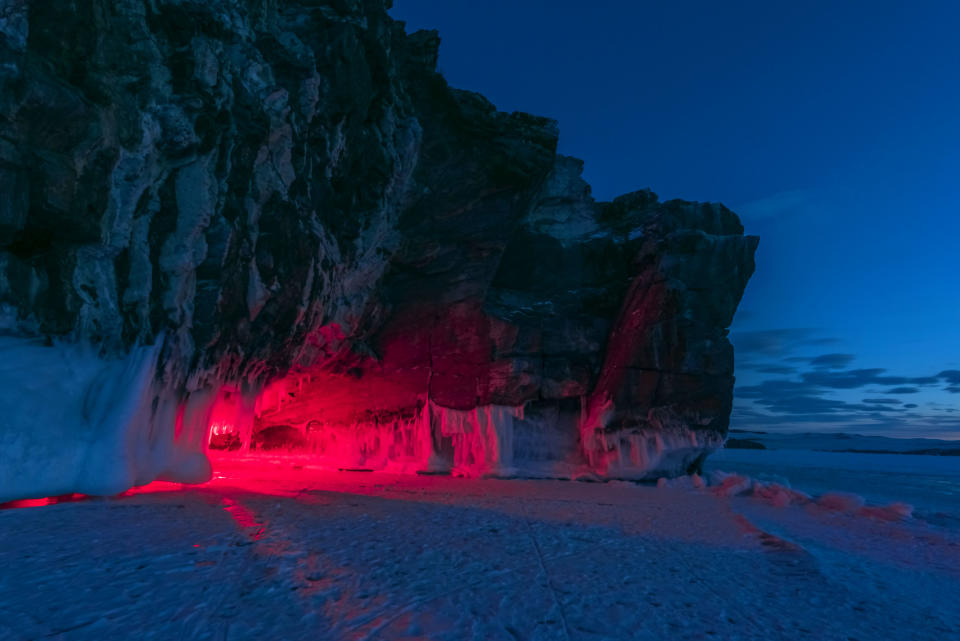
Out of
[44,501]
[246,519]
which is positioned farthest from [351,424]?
[246,519]

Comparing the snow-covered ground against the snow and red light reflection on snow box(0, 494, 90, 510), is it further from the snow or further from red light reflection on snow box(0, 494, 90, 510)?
the snow

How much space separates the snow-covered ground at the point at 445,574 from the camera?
3939mm

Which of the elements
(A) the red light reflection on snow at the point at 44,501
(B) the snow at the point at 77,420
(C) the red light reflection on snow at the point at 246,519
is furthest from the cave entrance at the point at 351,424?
(C) the red light reflection on snow at the point at 246,519

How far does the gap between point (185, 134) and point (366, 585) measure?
10.8m

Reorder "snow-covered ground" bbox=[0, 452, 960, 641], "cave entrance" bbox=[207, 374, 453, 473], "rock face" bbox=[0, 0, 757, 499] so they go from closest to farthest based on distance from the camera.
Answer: "snow-covered ground" bbox=[0, 452, 960, 641]
"rock face" bbox=[0, 0, 757, 499]
"cave entrance" bbox=[207, 374, 453, 473]

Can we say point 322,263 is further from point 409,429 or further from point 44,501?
point 409,429

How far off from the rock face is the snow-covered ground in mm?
3925

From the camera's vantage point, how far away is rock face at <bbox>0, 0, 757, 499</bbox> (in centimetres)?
930

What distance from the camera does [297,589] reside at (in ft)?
15.1

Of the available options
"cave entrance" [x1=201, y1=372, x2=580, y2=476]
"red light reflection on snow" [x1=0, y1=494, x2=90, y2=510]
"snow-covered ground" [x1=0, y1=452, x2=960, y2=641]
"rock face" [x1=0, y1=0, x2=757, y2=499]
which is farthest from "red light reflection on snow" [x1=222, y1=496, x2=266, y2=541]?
"cave entrance" [x1=201, y1=372, x2=580, y2=476]

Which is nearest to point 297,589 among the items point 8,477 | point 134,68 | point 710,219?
point 8,477

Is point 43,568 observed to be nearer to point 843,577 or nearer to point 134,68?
point 843,577

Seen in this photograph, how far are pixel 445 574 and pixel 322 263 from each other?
1245 centimetres

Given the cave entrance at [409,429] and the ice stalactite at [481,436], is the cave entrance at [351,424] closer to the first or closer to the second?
the cave entrance at [409,429]
